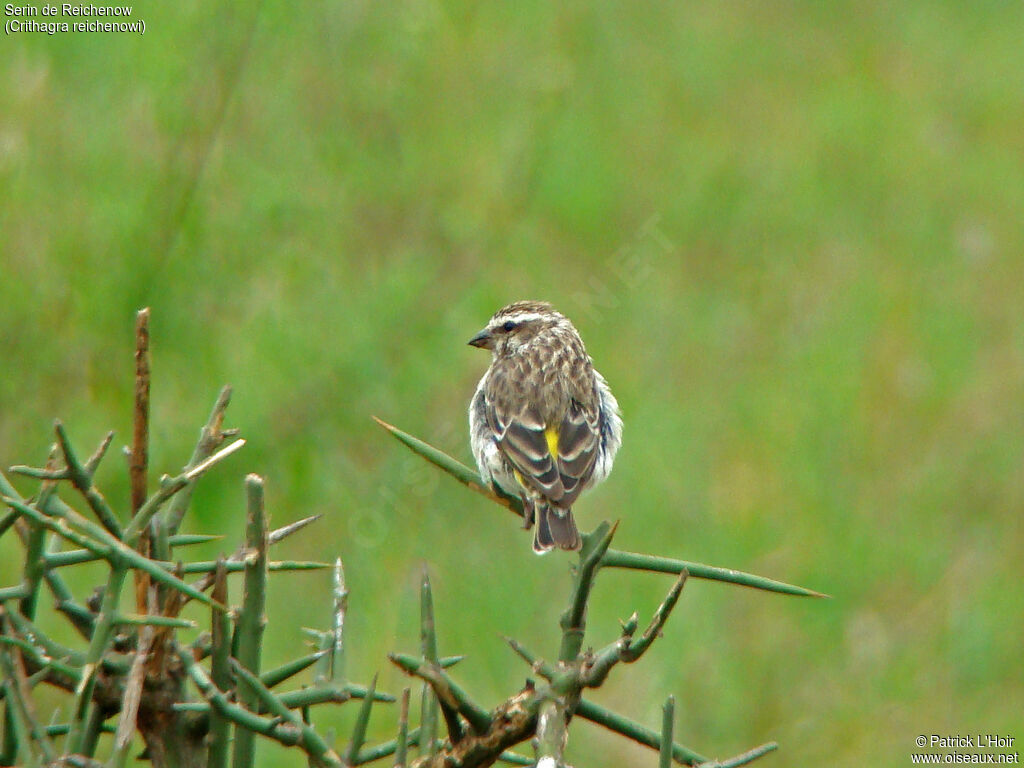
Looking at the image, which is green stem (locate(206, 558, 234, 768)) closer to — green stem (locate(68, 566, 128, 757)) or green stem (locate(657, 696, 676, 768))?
green stem (locate(68, 566, 128, 757))

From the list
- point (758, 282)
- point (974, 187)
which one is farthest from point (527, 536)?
point (974, 187)

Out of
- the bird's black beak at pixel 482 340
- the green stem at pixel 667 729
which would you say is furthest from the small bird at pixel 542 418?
the green stem at pixel 667 729

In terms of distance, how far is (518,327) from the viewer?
255 inches

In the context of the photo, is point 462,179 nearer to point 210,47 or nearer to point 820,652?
point 210,47

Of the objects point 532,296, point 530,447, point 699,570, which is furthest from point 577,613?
point 532,296

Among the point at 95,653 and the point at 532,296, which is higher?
the point at 532,296

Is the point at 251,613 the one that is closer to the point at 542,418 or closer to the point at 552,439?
the point at 552,439

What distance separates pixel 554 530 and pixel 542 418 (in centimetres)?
108

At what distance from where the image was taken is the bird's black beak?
6.16 m

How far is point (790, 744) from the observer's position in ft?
21.4

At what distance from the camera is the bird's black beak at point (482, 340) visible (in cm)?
616

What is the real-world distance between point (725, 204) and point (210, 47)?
5.72 meters

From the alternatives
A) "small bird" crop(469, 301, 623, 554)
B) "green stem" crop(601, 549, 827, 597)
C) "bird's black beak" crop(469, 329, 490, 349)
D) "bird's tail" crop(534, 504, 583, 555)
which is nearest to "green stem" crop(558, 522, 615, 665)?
"green stem" crop(601, 549, 827, 597)

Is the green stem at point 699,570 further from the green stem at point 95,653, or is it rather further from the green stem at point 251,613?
the green stem at point 95,653
